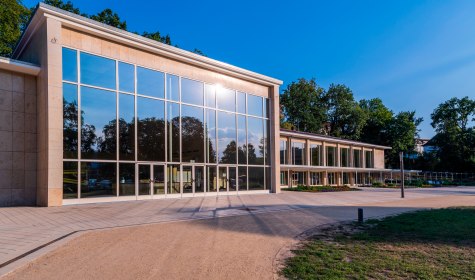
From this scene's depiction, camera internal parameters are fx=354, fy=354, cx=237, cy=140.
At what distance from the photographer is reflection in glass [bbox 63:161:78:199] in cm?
1702

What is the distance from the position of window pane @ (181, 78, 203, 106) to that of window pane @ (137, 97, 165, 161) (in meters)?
1.92

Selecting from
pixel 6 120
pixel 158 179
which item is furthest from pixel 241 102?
pixel 6 120

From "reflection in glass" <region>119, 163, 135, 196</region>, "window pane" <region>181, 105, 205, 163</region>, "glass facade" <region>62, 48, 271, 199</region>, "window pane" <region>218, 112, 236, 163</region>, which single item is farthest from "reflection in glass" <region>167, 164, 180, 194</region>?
"window pane" <region>218, 112, 236, 163</region>

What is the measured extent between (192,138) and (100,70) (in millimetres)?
7097

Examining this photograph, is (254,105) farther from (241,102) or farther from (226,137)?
(226,137)

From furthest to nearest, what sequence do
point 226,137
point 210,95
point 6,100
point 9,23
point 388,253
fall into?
point 9,23, point 226,137, point 210,95, point 6,100, point 388,253

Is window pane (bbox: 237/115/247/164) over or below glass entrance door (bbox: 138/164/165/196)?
over

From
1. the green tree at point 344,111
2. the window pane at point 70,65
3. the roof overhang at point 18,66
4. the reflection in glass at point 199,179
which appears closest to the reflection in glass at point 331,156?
the green tree at point 344,111

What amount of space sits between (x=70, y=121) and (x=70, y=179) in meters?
2.87

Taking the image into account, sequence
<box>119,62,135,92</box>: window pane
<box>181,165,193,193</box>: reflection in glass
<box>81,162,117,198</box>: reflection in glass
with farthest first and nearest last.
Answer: <box>181,165,193,193</box>: reflection in glass < <box>119,62,135,92</box>: window pane < <box>81,162,117,198</box>: reflection in glass

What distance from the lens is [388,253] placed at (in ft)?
23.8

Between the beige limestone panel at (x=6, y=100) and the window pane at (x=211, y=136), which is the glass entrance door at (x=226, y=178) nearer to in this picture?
the window pane at (x=211, y=136)

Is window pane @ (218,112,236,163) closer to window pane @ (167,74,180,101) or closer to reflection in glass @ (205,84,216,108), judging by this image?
reflection in glass @ (205,84,216,108)

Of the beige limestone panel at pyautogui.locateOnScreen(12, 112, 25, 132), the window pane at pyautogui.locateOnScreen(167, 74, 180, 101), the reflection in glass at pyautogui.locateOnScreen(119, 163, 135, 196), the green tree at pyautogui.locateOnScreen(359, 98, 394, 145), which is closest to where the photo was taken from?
the beige limestone panel at pyautogui.locateOnScreen(12, 112, 25, 132)
